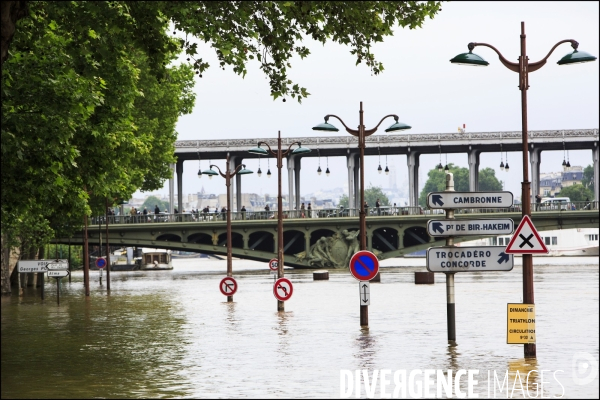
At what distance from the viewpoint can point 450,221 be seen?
2269 cm

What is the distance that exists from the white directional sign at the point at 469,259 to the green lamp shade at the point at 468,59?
3577mm

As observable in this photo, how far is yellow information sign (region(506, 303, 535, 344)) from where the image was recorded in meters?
20.4

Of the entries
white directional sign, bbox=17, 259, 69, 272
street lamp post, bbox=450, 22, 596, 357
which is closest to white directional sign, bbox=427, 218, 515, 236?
street lamp post, bbox=450, 22, 596, 357

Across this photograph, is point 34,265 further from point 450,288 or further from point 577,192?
point 577,192

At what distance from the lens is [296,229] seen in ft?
303

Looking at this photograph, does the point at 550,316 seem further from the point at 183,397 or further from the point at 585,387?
the point at 183,397

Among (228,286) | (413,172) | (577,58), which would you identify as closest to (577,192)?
(413,172)

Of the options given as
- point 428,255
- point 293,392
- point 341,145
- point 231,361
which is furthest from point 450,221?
point 341,145

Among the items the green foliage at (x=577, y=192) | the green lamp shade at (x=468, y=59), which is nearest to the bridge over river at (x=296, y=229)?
the green lamp shade at (x=468, y=59)

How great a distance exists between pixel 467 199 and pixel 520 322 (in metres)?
3.07

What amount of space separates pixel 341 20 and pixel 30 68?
9189 millimetres

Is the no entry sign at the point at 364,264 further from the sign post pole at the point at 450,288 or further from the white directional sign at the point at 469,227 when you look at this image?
the white directional sign at the point at 469,227

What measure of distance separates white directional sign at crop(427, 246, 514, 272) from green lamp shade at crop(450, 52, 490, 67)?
3577mm

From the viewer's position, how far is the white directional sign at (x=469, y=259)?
861 inches
